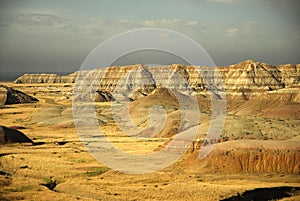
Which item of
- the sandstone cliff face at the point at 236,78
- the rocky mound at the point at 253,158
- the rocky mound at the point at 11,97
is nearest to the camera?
the rocky mound at the point at 253,158

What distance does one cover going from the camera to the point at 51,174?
46.0 meters

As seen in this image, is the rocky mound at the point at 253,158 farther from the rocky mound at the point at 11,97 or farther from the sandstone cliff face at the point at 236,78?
the rocky mound at the point at 11,97

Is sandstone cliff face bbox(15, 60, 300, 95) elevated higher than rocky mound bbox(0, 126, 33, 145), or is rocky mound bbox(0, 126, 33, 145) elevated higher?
sandstone cliff face bbox(15, 60, 300, 95)

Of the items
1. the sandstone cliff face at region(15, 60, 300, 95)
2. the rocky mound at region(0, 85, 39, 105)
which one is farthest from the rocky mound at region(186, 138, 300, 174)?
the rocky mound at region(0, 85, 39, 105)

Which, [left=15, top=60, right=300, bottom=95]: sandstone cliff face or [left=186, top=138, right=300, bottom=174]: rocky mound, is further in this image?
[left=15, top=60, right=300, bottom=95]: sandstone cliff face

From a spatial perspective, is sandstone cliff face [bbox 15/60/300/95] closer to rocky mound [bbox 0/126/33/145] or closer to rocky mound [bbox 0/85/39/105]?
rocky mound [bbox 0/85/39/105]

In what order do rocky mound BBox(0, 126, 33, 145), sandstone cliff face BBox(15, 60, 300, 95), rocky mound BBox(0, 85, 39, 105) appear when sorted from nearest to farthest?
rocky mound BBox(0, 126, 33, 145)
sandstone cliff face BBox(15, 60, 300, 95)
rocky mound BBox(0, 85, 39, 105)

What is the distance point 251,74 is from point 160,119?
84865 mm

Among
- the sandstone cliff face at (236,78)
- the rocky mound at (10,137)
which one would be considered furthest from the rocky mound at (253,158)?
the sandstone cliff face at (236,78)

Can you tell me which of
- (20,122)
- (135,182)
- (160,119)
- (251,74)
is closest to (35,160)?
(135,182)

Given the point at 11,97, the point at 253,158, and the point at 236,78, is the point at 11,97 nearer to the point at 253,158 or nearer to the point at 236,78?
the point at 236,78

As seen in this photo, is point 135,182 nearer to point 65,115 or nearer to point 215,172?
point 215,172

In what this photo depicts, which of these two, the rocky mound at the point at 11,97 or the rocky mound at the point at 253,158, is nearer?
the rocky mound at the point at 253,158

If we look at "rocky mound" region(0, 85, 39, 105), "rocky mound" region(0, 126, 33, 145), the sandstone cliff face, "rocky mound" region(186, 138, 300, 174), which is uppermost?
the sandstone cliff face
